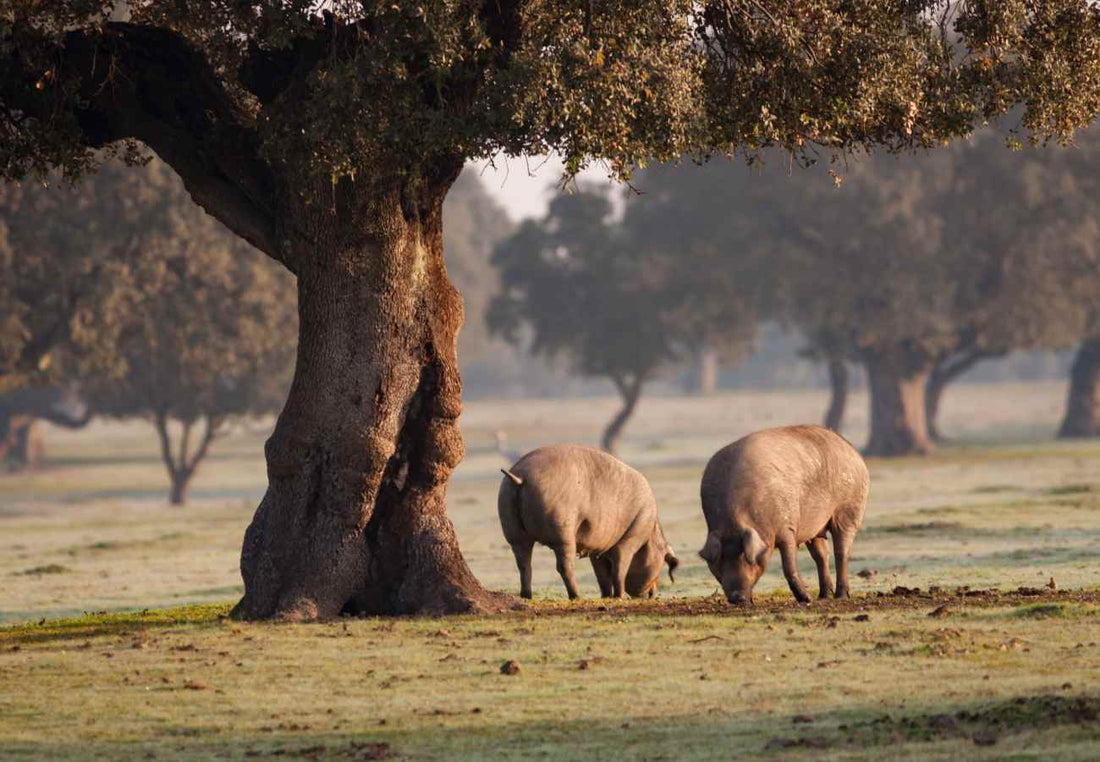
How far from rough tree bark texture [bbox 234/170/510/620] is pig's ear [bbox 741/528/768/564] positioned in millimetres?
2809

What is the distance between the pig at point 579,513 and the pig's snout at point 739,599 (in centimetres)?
291

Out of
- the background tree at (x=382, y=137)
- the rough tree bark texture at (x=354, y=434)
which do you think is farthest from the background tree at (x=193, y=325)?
the rough tree bark texture at (x=354, y=434)

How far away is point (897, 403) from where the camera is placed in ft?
229

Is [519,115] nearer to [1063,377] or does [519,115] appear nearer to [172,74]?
[172,74]

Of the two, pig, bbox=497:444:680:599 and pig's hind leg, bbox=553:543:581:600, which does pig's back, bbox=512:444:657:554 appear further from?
pig's hind leg, bbox=553:543:581:600

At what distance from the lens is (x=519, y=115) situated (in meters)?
16.6

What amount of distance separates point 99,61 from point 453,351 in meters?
4.81

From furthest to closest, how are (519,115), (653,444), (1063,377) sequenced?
(1063,377) → (653,444) → (519,115)

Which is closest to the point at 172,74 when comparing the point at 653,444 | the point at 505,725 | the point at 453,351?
the point at 453,351

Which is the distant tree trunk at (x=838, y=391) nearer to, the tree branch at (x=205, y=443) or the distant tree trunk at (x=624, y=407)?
the distant tree trunk at (x=624, y=407)

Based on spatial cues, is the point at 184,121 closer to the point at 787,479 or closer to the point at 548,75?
the point at 548,75

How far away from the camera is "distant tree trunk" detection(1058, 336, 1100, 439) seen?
76812 millimetres

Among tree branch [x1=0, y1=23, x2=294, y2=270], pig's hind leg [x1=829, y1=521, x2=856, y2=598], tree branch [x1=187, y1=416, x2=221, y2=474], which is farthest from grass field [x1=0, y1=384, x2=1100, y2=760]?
tree branch [x1=187, y1=416, x2=221, y2=474]

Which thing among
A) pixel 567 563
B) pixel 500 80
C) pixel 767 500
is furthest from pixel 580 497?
pixel 500 80
